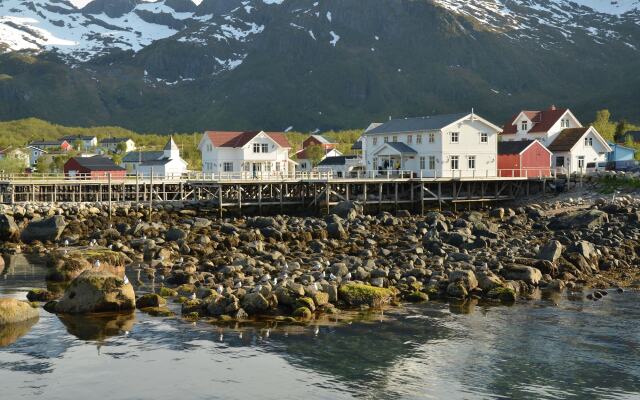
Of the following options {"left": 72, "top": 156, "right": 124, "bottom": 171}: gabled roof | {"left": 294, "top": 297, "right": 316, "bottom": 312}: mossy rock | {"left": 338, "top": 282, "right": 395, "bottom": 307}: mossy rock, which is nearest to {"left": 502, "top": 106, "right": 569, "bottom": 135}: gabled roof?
{"left": 72, "top": 156, "right": 124, "bottom": 171}: gabled roof

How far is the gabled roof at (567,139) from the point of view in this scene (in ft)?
251

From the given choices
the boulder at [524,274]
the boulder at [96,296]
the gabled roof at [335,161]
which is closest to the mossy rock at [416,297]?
the boulder at [524,274]

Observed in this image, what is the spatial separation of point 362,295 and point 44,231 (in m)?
24.9

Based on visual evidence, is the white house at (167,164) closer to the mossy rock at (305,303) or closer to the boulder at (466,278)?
the boulder at (466,278)

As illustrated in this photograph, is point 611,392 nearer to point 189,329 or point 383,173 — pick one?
point 189,329

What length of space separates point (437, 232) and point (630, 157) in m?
47.8

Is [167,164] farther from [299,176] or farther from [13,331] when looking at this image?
[13,331]

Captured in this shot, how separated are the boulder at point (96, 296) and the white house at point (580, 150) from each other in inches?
2308

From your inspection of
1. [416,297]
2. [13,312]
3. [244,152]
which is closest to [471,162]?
[244,152]

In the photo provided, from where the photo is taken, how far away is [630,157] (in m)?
84.1

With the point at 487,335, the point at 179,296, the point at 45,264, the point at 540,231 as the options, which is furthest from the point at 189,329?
the point at 540,231

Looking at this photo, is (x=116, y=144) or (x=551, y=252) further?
(x=116, y=144)

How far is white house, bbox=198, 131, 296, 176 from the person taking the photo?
79.2 meters

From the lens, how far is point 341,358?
2159 centimetres
